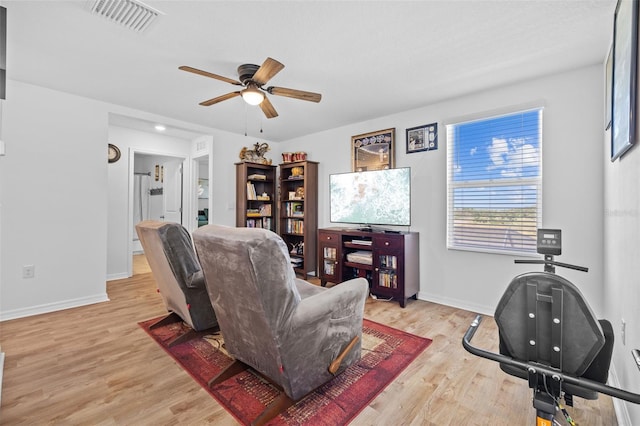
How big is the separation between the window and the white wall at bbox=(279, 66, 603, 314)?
84 millimetres

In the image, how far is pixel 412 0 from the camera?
171 cm

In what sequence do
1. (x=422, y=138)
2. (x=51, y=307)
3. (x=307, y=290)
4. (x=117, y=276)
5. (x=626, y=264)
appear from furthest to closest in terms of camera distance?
(x=117, y=276) → (x=422, y=138) → (x=51, y=307) → (x=307, y=290) → (x=626, y=264)

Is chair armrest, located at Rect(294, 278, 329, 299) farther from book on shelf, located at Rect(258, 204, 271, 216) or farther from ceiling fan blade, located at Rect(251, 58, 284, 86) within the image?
book on shelf, located at Rect(258, 204, 271, 216)

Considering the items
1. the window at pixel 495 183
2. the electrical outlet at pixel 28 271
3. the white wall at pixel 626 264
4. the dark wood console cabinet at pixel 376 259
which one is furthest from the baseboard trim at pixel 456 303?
the electrical outlet at pixel 28 271

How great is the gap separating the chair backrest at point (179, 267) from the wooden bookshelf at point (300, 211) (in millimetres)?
2262

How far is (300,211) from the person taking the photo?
4719 mm

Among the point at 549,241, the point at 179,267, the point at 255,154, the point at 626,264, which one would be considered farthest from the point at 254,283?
the point at 255,154

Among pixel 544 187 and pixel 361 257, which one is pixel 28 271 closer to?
pixel 361 257

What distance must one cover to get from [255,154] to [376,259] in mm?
2590

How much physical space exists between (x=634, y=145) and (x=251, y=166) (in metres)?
4.20

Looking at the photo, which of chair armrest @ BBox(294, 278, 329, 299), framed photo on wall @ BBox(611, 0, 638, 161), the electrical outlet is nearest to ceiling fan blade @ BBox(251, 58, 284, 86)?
chair armrest @ BBox(294, 278, 329, 299)

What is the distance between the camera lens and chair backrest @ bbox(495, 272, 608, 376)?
1.03 metres

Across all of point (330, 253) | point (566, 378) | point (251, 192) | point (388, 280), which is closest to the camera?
point (566, 378)

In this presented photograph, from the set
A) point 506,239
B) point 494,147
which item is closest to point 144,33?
point 494,147
